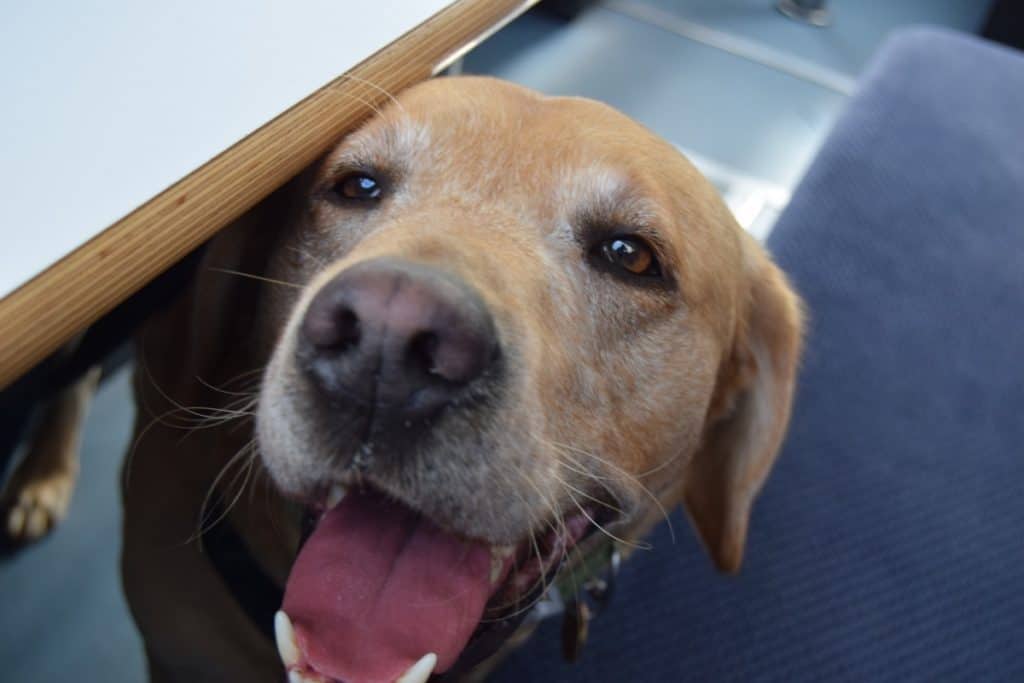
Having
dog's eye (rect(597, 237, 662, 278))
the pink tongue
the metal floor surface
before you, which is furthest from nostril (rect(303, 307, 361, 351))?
the metal floor surface

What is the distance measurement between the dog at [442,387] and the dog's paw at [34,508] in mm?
599

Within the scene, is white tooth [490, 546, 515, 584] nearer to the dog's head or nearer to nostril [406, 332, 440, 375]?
the dog's head

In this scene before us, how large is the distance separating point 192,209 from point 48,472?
1677mm

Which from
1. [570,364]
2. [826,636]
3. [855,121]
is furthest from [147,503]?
[855,121]

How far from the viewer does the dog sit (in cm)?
87

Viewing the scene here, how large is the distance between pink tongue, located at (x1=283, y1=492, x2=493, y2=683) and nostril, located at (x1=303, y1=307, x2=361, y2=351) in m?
0.27

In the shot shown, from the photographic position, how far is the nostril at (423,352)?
0.79m

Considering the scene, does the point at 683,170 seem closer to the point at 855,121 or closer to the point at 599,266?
the point at 599,266

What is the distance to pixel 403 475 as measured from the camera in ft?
2.87

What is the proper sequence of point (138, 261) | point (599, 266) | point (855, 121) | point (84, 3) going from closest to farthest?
point (138, 261), point (84, 3), point (599, 266), point (855, 121)

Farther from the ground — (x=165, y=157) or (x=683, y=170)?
(x=165, y=157)

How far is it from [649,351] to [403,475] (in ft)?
1.70

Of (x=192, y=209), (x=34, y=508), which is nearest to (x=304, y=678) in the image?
(x=192, y=209)

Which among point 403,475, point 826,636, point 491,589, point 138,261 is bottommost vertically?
point 826,636
